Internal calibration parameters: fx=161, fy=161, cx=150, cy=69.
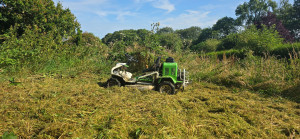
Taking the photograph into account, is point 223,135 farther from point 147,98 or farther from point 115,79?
point 115,79

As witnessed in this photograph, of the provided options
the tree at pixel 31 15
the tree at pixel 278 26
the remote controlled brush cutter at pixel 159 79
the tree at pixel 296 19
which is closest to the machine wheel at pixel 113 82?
the remote controlled brush cutter at pixel 159 79

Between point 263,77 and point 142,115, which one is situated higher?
A: point 263,77

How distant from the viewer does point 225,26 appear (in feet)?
131

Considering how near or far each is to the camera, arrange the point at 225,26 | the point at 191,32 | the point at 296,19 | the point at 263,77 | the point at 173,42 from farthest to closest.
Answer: the point at 191,32 < the point at 225,26 < the point at 296,19 < the point at 173,42 < the point at 263,77

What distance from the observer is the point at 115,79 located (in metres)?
4.24

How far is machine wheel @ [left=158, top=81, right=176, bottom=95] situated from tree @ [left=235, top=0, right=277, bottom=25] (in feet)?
122

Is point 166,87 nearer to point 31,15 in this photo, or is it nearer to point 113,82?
point 113,82

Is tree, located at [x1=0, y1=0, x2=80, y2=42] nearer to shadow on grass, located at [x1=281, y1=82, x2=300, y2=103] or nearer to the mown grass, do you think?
the mown grass

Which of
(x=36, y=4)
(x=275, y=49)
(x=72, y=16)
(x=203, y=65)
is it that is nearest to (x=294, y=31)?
(x=275, y=49)

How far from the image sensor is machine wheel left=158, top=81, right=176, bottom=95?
3834 mm

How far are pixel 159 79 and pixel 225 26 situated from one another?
41.8 meters

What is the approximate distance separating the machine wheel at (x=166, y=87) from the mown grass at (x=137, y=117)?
46cm

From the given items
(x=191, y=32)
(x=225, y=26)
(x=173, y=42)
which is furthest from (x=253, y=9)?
(x=173, y=42)

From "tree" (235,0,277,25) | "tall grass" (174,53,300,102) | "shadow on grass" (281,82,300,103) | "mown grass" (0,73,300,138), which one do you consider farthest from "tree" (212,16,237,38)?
"mown grass" (0,73,300,138)
